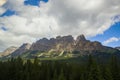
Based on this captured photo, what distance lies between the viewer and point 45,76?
419 ft

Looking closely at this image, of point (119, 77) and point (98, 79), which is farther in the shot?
point (119, 77)

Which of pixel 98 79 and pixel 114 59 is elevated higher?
pixel 114 59

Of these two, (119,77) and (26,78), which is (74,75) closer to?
(26,78)

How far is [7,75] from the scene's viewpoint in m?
124

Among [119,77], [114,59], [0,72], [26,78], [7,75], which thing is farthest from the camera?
[0,72]

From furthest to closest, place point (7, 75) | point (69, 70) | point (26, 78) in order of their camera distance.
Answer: point (69, 70), point (7, 75), point (26, 78)

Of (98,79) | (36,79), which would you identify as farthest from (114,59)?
(36,79)

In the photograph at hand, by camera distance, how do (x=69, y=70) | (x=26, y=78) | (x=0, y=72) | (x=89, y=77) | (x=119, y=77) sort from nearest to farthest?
(x=89, y=77) < (x=119, y=77) < (x=26, y=78) < (x=0, y=72) < (x=69, y=70)

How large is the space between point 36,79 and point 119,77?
195 feet

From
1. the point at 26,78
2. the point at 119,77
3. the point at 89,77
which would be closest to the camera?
the point at 89,77

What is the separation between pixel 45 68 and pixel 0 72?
29.1 meters

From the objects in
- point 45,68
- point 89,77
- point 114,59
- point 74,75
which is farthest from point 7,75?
point 89,77

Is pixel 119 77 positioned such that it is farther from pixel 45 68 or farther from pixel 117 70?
pixel 45 68

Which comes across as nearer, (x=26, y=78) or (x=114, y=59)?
(x=114, y=59)
